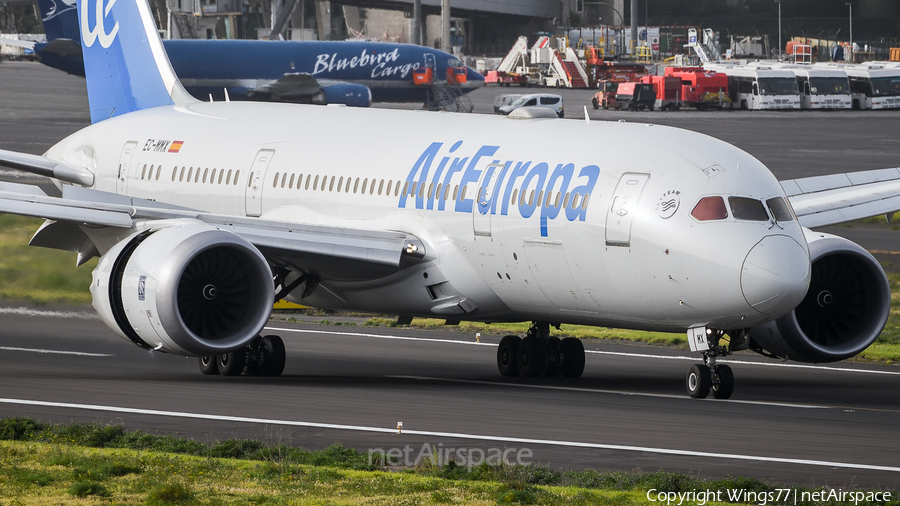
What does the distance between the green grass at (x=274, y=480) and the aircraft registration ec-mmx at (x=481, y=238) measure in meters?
5.99

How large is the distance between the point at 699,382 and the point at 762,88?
332 feet

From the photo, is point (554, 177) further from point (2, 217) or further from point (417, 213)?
point (2, 217)

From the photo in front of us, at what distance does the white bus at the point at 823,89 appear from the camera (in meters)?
120

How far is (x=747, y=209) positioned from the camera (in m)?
21.2

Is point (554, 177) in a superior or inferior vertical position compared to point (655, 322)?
superior

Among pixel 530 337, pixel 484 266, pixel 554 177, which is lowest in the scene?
pixel 530 337

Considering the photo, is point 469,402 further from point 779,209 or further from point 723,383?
point 779,209

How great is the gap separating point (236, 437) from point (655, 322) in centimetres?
759

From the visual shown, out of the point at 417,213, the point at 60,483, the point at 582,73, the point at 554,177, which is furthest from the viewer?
the point at 582,73

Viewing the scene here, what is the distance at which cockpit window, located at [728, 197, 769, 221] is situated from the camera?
2109cm

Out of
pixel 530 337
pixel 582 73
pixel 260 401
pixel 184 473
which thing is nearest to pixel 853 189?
pixel 530 337

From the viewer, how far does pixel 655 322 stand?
22156mm

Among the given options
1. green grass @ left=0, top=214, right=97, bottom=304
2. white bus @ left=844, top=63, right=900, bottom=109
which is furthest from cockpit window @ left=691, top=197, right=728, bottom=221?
white bus @ left=844, top=63, right=900, bottom=109

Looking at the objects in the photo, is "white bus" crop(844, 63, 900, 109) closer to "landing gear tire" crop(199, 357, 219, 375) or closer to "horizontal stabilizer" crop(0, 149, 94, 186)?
"horizontal stabilizer" crop(0, 149, 94, 186)
